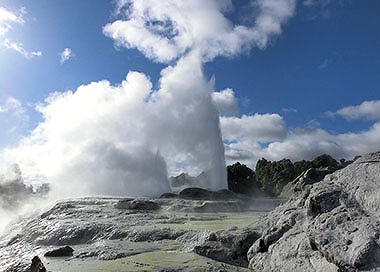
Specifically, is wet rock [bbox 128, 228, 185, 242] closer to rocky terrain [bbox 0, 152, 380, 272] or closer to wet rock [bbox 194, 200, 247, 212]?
rocky terrain [bbox 0, 152, 380, 272]

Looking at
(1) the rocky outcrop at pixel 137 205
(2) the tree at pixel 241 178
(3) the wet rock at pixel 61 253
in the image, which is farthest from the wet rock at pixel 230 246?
(2) the tree at pixel 241 178

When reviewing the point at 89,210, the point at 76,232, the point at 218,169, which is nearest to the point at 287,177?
the point at 218,169

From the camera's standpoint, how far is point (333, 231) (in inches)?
251

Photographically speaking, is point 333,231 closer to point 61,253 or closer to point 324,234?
point 324,234

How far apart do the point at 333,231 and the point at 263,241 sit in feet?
7.41

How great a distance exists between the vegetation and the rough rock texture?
57485 mm

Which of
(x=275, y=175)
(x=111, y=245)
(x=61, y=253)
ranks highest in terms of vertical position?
(x=275, y=175)

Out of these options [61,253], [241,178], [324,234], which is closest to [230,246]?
[324,234]

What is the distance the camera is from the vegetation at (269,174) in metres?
67.9

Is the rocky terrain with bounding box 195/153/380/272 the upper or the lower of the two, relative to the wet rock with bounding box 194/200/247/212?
lower

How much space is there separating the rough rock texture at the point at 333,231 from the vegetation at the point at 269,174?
57.5 meters

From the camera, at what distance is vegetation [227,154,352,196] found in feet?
223

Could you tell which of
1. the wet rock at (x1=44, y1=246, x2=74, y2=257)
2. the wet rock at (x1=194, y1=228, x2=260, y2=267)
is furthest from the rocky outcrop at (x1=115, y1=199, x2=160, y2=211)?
the wet rock at (x1=194, y1=228, x2=260, y2=267)

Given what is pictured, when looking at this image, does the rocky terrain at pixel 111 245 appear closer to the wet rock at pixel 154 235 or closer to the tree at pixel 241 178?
the wet rock at pixel 154 235
